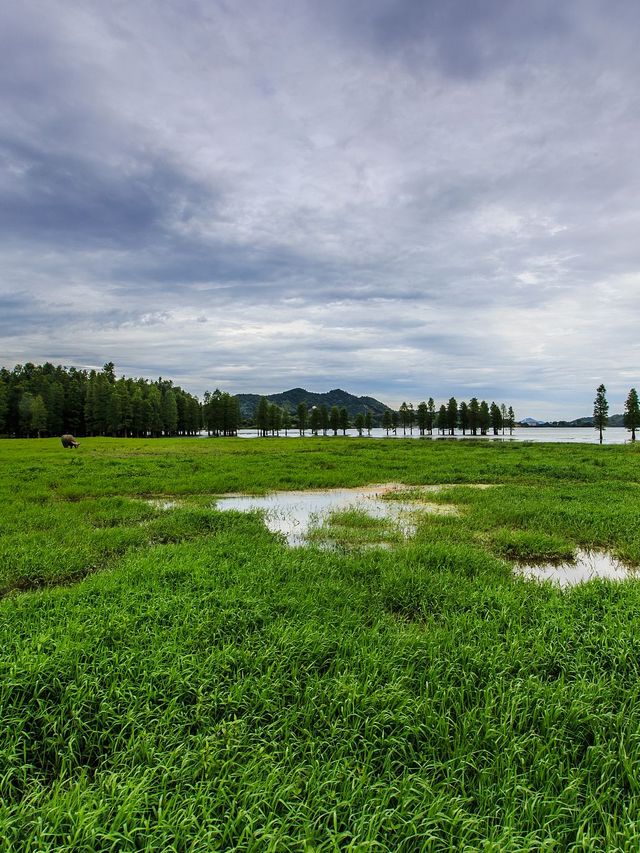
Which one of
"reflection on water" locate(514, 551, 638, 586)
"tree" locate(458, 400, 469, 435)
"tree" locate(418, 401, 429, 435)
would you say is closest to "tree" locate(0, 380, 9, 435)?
"reflection on water" locate(514, 551, 638, 586)

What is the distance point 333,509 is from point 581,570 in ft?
25.1

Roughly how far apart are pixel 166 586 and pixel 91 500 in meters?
10.3

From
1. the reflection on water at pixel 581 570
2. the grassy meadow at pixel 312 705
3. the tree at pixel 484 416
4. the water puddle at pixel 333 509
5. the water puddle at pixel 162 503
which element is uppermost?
the tree at pixel 484 416

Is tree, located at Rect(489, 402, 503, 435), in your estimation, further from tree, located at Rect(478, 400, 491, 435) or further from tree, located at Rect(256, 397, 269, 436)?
tree, located at Rect(256, 397, 269, 436)

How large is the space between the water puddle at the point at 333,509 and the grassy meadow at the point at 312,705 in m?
3.16

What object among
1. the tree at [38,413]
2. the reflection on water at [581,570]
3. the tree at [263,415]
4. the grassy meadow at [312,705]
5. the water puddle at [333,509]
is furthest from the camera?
the tree at [263,415]

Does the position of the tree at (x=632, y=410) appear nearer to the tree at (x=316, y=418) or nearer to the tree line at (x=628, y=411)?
the tree line at (x=628, y=411)

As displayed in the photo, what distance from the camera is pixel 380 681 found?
423cm

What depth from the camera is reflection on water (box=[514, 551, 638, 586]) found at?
8.03 m

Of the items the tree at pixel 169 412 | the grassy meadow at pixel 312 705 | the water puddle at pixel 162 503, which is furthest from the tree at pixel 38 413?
the grassy meadow at pixel 312 705

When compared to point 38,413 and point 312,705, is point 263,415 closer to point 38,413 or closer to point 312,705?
point 38,413

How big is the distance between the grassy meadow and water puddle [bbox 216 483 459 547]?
316cm

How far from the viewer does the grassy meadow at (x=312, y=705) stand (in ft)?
8.98

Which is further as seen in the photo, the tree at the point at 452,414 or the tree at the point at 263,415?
the tree at the point at 452,414
